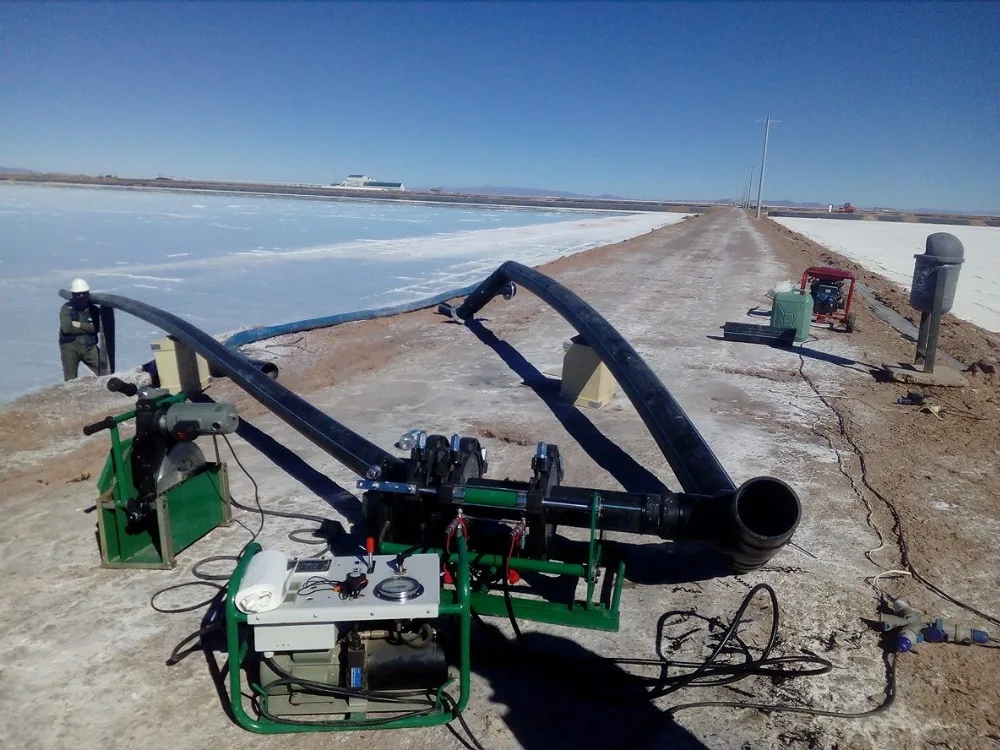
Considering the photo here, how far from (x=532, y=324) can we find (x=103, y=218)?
27658 mm

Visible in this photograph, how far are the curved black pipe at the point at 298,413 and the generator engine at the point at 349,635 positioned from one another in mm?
1085

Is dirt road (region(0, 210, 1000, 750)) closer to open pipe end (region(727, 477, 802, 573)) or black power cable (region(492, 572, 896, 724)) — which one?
black power cable (region(492, 572, 896, 724))

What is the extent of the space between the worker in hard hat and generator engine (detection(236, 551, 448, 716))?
7723mm

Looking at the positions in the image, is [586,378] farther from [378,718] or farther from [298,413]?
[378,718]

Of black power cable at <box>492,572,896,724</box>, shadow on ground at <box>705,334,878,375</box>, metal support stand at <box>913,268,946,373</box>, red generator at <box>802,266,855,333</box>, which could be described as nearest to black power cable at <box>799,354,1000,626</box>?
black power cable at <box>492,572,896,724</box>

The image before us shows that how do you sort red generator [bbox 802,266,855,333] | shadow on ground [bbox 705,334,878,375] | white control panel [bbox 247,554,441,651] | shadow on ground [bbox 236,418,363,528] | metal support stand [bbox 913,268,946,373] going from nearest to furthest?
white control panel [bbox 247,554,441,651]
shadow on ground [bbox 236,418,363,528]
metal support stand [bbox 913,268,946,373]
shadow on ground [bbox 705,334,878,375]
red generator [bbox 802,266,855,333]

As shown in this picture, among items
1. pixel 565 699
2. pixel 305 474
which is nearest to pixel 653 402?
pixel 565 699

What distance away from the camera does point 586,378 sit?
793cm

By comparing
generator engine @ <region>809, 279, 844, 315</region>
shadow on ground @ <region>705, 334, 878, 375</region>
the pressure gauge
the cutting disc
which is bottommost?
shadow on ground @ <region>705, 334, 878, 375</region>

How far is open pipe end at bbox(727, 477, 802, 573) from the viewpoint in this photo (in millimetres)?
3473

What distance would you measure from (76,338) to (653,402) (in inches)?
313

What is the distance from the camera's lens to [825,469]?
633 cm

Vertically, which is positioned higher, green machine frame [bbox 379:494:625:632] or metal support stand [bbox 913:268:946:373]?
metal support stand [bbox 913:268:946:373]

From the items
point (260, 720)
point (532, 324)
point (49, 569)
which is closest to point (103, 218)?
point (532, 324)
